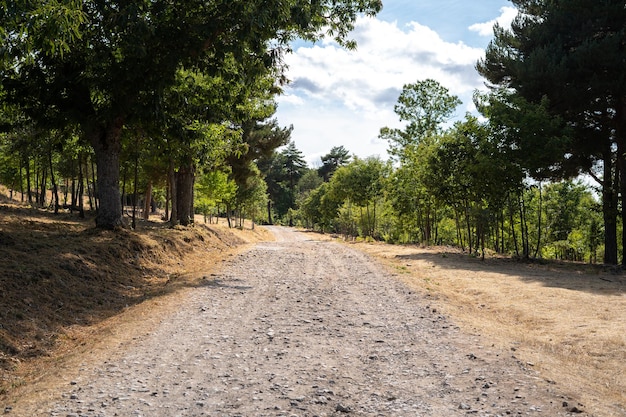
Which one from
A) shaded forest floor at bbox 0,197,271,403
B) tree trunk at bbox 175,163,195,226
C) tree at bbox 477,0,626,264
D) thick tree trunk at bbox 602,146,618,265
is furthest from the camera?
tree trunk at bbox 175,163,195,226

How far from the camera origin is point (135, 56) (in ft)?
41.4

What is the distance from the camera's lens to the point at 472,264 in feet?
68.4

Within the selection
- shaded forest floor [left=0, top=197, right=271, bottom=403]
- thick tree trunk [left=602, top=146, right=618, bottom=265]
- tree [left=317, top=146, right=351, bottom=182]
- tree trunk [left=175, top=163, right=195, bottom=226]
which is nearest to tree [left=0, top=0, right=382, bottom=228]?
shaded forest floor [left=0, top=197, right=271, bottom=403]

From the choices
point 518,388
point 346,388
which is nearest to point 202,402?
point 346,388

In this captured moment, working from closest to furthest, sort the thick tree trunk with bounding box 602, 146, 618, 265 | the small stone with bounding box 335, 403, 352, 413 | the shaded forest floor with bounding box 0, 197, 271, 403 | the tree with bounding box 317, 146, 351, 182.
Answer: the small stone with bounding box 335, 403, 352, 413 → the shaded forest floor with bounding box 0, 197, 271, 403 → the thick tree trunk with bounding box 602, 146, 618, 265 → the tree with bounding box 317, 146, 351, 182

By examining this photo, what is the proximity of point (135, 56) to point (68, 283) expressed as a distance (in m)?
6.31

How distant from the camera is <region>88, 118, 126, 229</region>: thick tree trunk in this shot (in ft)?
48.9

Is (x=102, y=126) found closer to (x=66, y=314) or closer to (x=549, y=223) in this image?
(x=66, y=314)

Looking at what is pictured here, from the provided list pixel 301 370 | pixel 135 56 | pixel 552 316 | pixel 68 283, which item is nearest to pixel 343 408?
pixel 301 370

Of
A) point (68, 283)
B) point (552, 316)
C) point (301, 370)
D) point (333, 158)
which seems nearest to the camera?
point (301, 370)

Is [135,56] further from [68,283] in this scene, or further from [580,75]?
[580,75]

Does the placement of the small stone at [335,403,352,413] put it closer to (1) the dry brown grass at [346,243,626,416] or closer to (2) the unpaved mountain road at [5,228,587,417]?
(2) the unpaved mountain road at [5,228,587,417]

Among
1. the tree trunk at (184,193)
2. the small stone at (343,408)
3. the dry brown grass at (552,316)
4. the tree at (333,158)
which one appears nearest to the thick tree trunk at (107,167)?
the dry brown grass at (552,316)

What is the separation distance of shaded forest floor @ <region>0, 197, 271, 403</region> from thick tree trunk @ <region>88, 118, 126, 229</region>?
60cm
